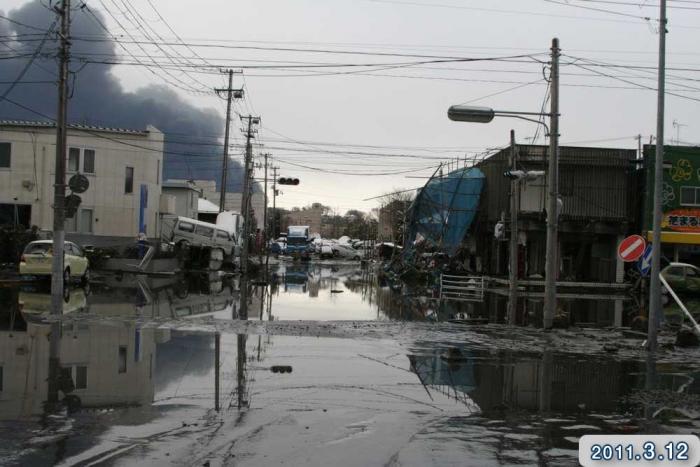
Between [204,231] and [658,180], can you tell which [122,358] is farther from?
[204,231]

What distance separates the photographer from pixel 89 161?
3712cm

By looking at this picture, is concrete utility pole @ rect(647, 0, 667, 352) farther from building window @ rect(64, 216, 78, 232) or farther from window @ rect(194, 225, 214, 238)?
building window @ rect(64, 216, 78, 232)

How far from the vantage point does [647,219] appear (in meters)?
37.3

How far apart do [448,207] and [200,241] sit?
1519cm

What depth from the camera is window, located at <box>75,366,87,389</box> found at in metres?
8.70

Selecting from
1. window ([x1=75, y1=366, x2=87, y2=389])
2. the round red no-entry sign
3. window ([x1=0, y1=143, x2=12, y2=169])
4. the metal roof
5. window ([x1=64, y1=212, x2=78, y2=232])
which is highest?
the metal roof

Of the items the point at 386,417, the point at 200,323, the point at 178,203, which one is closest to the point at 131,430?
the point at 386,417

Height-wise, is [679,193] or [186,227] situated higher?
[679,193]

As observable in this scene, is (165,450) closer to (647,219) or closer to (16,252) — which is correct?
(16,252)

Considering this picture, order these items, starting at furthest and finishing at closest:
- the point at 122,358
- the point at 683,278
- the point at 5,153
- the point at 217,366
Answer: the point at 5,153 < the point at 683,278 < the point at 122,358 < the point at 217,366

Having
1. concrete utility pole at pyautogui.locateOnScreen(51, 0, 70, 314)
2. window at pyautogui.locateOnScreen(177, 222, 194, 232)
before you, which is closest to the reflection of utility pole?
concrete utility pole at pyautogui.locateOnScreen(51, 0, 70, 314)

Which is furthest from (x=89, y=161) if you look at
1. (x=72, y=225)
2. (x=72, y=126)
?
(x=72, y=225)

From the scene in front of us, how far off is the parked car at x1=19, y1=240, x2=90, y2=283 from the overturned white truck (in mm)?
12180

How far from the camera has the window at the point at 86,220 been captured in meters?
36.7
